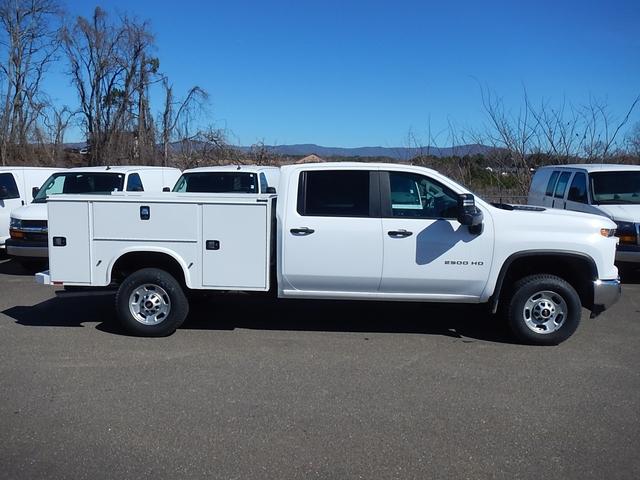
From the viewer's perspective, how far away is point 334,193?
21.6 feet

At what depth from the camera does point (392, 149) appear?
901 inches

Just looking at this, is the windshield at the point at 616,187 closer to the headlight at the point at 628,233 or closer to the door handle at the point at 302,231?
the headlight at the point at 628,233

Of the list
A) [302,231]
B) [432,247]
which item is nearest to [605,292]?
[432,247]

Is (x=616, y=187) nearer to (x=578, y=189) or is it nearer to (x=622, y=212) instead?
(x=578, y=189)

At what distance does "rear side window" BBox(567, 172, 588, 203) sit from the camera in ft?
35.1

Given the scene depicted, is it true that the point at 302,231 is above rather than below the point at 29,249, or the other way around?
above

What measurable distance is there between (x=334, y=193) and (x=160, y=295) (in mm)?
2166

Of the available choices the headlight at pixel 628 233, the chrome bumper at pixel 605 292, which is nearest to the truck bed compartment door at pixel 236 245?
the chrome bumper at pixel 605 292

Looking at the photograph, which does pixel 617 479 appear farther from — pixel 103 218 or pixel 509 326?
pixel 103 218

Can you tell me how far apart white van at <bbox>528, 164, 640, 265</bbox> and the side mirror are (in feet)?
14.4

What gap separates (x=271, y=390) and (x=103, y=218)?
2.74 meters

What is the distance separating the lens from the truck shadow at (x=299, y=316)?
7.16m

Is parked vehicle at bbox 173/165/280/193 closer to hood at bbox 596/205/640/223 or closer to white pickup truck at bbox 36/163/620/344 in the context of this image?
white pickup truck at bbox 36/163/620/344

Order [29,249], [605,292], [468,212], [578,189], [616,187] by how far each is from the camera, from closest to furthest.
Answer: [468,212]
[605,292]
[29,249]
[616,187]
[578,189]
